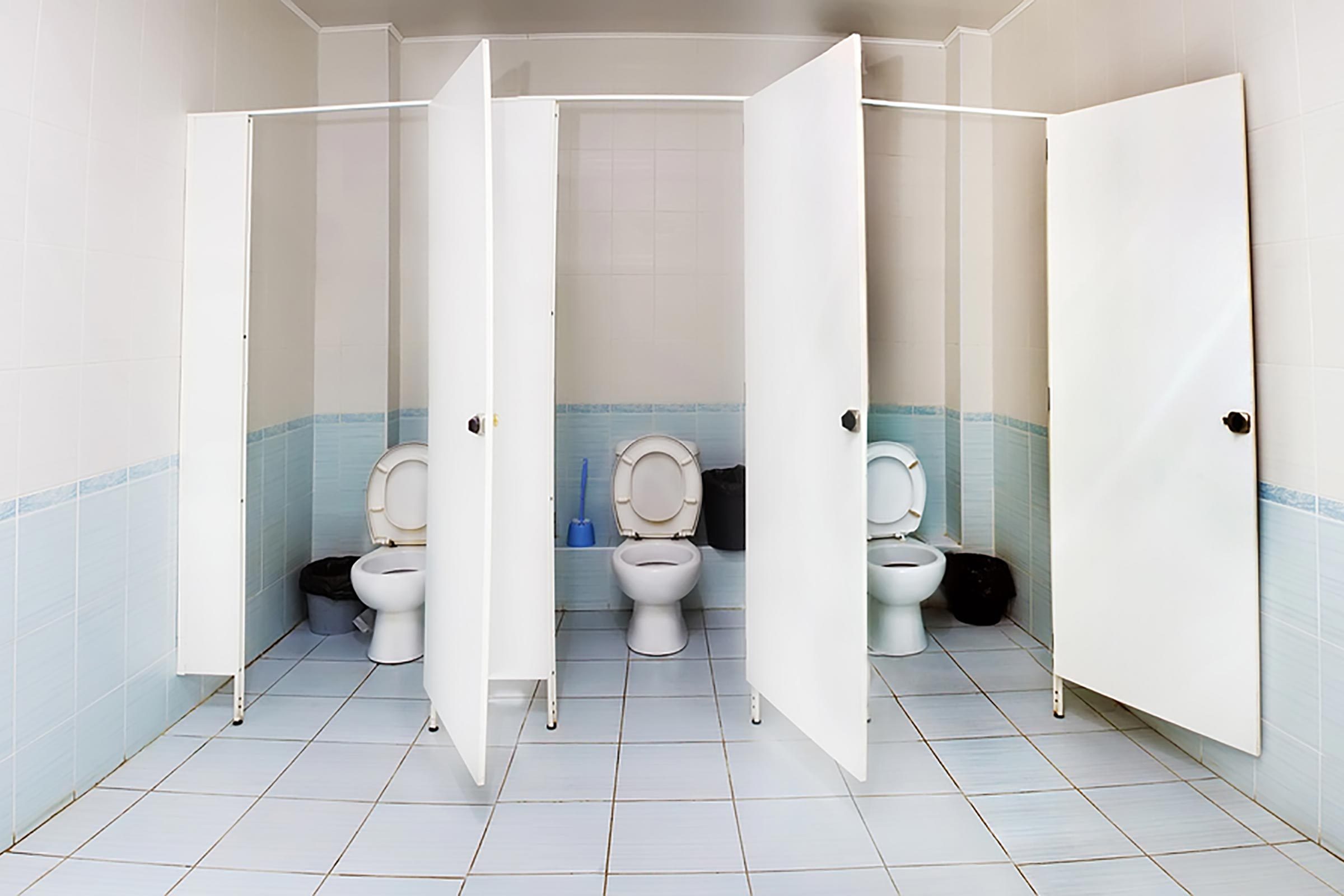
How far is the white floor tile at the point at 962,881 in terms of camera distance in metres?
1.62

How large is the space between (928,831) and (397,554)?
194 centimetres

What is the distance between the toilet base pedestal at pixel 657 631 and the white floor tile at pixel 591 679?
0.12 meters

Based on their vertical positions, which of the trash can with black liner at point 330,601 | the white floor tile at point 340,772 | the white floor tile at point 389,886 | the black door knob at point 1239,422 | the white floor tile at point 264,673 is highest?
the black door knob at point 1239,422

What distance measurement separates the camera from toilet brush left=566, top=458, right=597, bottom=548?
3.39m

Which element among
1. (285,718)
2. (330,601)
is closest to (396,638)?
(330,601)

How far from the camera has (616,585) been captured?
11.1 feet

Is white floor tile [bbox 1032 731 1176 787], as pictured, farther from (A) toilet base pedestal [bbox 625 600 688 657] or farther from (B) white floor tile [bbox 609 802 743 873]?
(A) toilet base pedestal [bbox 625 600 688 657]

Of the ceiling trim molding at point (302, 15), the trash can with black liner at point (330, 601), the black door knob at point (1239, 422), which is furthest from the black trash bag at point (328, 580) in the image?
the black door knob at point (1239, 422)

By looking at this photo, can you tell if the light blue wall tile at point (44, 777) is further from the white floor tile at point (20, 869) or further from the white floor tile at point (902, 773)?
the white floor tile at point (902, 773)

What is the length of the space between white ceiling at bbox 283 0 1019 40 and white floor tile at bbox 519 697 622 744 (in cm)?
244

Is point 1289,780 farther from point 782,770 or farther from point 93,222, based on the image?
point 93,222

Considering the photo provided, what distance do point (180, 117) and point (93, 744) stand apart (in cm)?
164

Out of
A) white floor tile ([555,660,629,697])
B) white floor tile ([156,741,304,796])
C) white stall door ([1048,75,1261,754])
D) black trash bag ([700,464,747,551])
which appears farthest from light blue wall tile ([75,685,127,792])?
white stall door ([1048,75,1261,754])

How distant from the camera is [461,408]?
2010 millimetres
